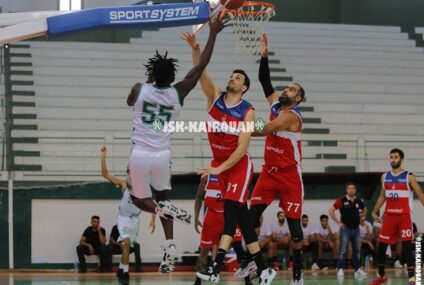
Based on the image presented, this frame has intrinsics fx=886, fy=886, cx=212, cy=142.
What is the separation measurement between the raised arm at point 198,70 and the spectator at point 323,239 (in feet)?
38.4

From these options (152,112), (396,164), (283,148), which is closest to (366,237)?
(396,164)

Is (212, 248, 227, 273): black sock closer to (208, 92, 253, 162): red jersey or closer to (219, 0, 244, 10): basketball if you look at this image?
(208, 92, 253, 162): red jersey

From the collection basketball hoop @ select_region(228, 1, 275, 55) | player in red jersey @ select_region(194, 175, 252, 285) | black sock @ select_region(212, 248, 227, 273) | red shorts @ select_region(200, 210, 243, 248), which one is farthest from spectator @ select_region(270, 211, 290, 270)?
black sock @ select_region(212, 248, 227, 273)

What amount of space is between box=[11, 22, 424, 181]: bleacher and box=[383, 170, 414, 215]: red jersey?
302 inches

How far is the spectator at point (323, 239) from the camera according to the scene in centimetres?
2048

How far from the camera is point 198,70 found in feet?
A: 30.0

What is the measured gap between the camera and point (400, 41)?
25.2 metres

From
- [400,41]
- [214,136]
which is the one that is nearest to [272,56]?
[400,41]

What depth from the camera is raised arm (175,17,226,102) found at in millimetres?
9039

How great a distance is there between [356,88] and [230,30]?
12.2 ft

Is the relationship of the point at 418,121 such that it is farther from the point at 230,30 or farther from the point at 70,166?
the point at 70,166

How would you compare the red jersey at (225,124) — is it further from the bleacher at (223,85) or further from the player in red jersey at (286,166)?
the bleacher at (223,85)

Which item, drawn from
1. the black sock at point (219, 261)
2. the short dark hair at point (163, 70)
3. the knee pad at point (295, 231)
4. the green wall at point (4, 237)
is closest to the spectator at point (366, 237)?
the green wall at point (4, 237)

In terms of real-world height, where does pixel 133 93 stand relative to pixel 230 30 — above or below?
below
